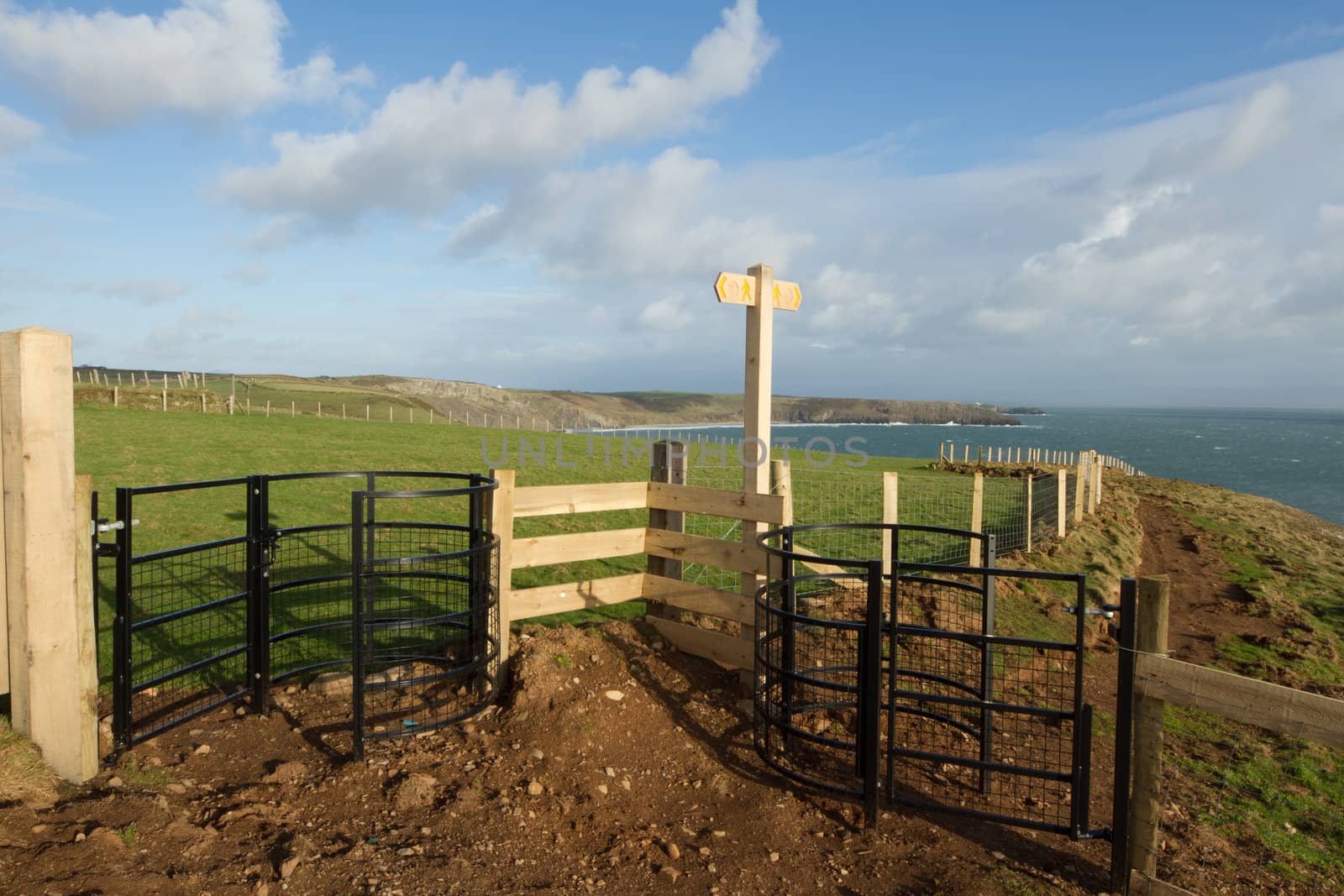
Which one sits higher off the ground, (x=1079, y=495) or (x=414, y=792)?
(x=1079, y=495)

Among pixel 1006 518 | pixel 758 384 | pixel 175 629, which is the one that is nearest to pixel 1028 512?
pixel 1006 518

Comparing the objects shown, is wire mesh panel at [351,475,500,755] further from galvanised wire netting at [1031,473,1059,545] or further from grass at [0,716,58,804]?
galvanised wire netting at [1031,473,1059,545]

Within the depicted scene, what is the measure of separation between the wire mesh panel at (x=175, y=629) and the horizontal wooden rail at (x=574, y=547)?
185 cm

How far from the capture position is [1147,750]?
387 centimetres

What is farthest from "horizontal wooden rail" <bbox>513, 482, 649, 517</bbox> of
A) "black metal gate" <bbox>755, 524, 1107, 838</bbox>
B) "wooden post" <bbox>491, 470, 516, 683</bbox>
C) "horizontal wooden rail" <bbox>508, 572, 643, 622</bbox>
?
"black metal gate" <bbox>755, 524, 1107, 838</bbox>

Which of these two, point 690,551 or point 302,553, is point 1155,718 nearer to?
point 690,551

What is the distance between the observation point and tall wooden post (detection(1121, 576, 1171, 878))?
383 centimetres

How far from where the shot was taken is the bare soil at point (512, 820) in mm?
3518

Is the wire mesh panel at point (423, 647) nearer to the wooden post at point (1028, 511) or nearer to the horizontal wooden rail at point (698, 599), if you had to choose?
the horizontal wooden rail at point (698, 599)

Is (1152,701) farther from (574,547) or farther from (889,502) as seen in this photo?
(889,502)

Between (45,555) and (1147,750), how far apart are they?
5.53 metres

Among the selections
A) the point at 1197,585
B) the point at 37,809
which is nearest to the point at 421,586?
the point at 37,809

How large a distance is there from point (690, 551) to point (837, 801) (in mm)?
2430

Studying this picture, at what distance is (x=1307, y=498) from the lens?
57750 millimetres
